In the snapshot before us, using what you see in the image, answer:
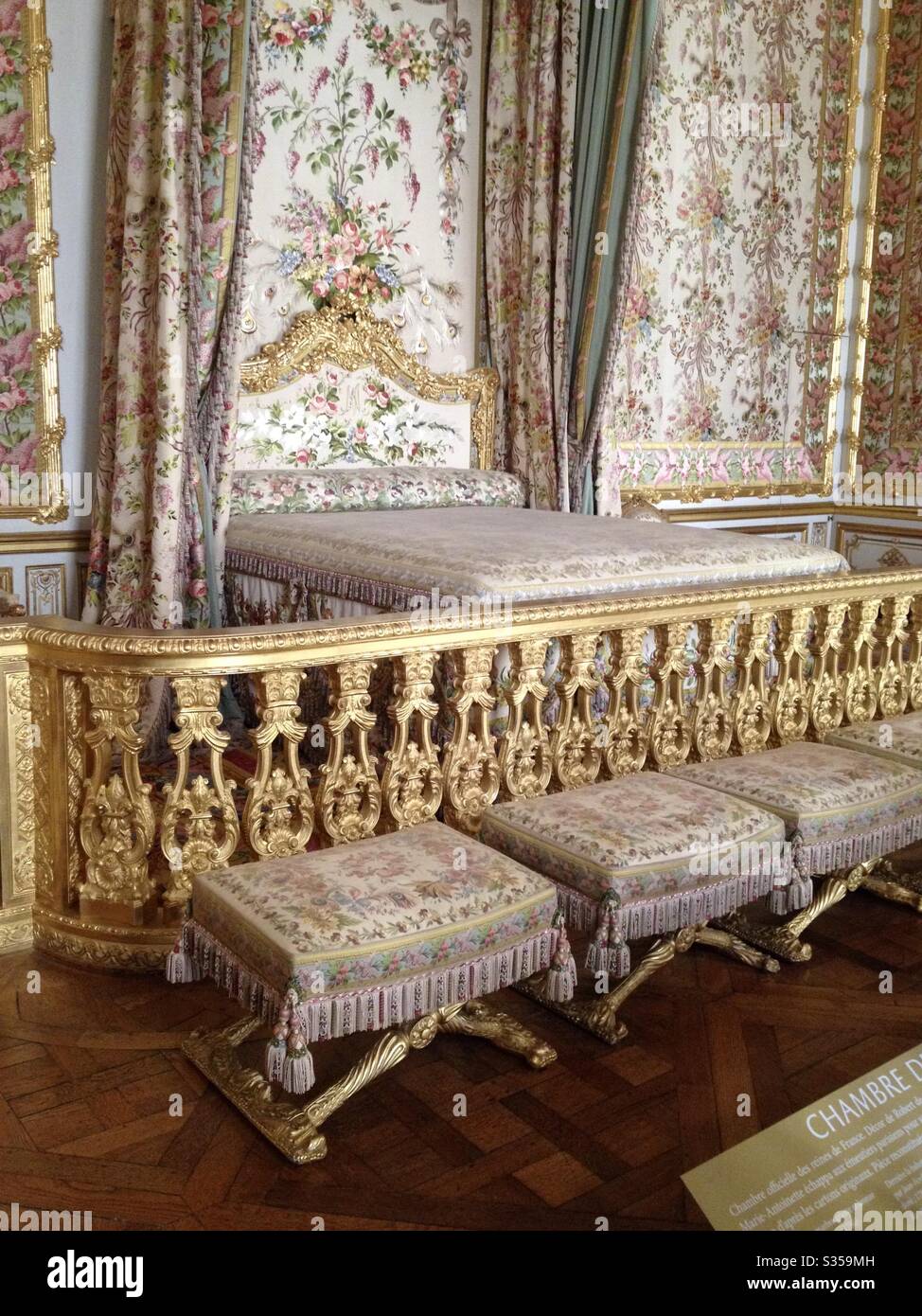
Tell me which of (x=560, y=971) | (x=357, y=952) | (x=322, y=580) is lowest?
(x=560, y=971)

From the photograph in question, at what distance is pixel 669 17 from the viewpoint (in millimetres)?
5441

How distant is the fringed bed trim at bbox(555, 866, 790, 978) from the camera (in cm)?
219

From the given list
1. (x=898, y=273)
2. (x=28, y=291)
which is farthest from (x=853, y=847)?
(x=898, y=273)

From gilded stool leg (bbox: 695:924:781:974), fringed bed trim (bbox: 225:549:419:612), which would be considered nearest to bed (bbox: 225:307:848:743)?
fringed bed trim (bbox: 225:549:419:612)

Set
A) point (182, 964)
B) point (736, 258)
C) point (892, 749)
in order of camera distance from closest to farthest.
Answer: point (182, 964) → point (892, 749) → point (736, 258)

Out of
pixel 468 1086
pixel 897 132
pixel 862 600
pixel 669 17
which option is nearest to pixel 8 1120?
pixel 468 1086

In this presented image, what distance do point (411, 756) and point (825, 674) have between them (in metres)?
1.52

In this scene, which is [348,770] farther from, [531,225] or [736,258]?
[736,258]

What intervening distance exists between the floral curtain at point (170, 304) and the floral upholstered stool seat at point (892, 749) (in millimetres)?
1855

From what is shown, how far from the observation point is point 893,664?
12.1ft

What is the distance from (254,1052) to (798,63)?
18.6 ft

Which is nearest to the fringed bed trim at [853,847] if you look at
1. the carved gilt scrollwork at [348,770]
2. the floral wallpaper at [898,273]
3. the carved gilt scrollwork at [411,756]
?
the carved gilt scrollwork at [411,756]

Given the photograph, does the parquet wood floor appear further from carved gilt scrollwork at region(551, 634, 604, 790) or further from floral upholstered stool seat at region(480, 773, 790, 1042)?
carved gilt scrollwork at region(551, 634, 604, 790)

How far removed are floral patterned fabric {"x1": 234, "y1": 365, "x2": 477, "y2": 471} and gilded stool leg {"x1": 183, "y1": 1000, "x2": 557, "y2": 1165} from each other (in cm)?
271
